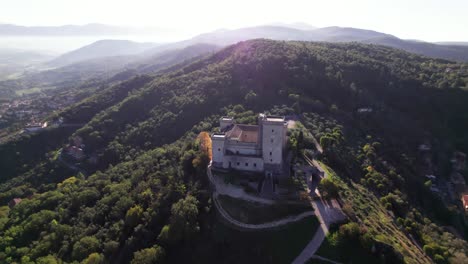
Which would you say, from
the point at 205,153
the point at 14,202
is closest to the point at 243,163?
the point at 205,153

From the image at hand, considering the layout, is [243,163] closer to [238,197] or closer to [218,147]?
[218,147]

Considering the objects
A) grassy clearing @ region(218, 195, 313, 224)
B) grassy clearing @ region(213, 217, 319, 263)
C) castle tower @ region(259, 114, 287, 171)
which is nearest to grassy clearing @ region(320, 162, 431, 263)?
grassy clearing @ region(213, 217, 319, 263)

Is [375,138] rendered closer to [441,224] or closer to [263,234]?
[441,224]

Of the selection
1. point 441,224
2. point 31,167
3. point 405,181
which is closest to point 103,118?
point 31,167

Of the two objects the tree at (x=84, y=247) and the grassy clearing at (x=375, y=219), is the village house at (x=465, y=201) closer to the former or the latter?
the grassy clearing at (x=375, y=219)

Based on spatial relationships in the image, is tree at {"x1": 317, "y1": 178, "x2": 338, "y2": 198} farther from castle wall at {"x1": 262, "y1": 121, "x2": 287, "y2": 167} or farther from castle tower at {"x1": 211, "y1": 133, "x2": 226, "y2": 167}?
castle tower at {"x1": 211, "y1": 133, "x2": 226, "y2": 167}

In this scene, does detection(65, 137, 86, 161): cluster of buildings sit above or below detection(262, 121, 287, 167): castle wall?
below

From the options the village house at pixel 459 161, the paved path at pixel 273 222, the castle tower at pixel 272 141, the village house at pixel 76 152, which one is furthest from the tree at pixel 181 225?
the village house at pixel 459 161

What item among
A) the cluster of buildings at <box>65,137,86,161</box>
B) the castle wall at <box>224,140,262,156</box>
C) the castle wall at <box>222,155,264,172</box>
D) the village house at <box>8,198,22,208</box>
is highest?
the castle wall at <box>224,140,262,156</box>
